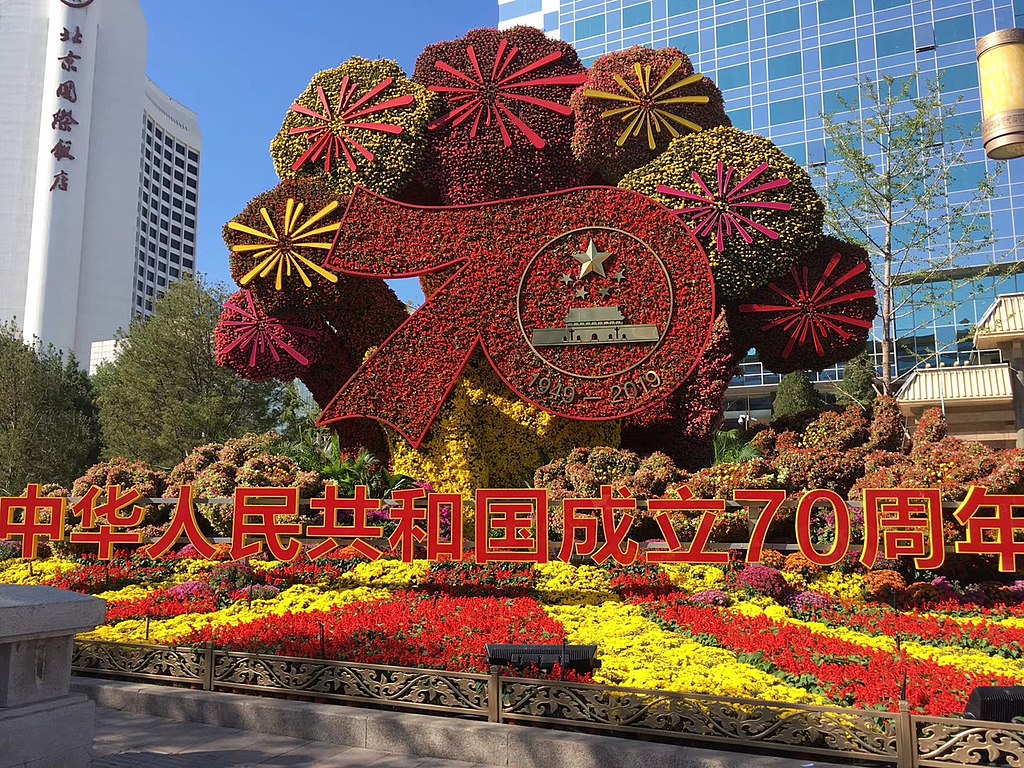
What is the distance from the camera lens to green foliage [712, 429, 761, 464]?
12258 mm

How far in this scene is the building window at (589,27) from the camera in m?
46.3

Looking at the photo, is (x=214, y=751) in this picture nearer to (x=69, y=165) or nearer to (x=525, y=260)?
(x=525, y=260)

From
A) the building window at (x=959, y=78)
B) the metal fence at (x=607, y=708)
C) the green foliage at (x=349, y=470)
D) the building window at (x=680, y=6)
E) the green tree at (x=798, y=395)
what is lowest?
the metal fence at (x=607, y=708)

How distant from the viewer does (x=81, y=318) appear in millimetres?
52906

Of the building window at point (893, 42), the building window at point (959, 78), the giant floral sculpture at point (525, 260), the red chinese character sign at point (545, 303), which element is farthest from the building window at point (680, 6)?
the red chinese character sign at point (545, 303)

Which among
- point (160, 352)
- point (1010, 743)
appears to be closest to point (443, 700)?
point (1010, 743)

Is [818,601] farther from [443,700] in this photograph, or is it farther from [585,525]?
[443,700]

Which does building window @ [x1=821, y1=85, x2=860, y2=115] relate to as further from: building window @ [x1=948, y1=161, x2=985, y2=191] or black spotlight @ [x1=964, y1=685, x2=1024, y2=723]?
black spotlight @ [x1=964, y1=685, x2=1024, y2=723]

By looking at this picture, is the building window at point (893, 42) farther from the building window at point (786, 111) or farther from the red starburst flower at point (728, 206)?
the red starburst flower at point (728, 206)

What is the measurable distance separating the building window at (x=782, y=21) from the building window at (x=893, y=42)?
4.13 meters

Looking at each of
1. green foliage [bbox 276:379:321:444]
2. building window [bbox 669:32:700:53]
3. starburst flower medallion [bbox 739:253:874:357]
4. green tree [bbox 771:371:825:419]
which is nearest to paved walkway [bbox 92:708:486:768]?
starburst flower medallion [bbox 739:253:874:357]

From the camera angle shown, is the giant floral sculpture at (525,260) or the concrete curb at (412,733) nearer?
the concrete curb at (412,733)

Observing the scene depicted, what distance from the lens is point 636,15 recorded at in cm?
4522

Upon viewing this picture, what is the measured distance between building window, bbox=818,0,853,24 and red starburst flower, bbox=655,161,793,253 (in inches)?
1353
